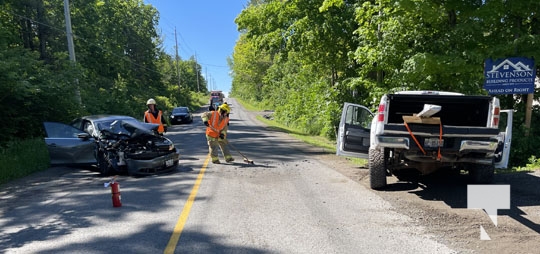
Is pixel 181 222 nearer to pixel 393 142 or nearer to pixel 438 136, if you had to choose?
pixel 393 142

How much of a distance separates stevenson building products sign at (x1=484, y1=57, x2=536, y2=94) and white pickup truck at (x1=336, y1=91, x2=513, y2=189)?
12.2ft

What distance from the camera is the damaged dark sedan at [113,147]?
352 inches

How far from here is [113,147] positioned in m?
8.95

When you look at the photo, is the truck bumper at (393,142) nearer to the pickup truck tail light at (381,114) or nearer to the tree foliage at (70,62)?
the pickup truck tail light at (381,114)

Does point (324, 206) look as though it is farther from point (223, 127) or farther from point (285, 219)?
point (223, 127)

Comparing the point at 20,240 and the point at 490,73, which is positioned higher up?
the point at 490,73

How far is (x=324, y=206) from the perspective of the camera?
244 inches

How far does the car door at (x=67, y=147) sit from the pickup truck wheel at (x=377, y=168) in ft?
22.1

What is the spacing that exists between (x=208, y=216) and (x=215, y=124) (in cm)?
513

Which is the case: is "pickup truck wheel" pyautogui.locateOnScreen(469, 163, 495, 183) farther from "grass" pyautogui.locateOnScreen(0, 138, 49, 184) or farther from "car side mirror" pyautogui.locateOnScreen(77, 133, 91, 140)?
"grass" pyautogui.locateOnScreen(0, 138, 49, 184)

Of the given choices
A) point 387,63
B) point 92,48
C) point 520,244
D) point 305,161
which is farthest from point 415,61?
point 92,48

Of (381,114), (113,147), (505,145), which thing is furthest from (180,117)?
(505,145)

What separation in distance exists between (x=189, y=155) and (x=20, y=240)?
25.8ft

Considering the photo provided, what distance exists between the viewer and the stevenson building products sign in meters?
10.1
